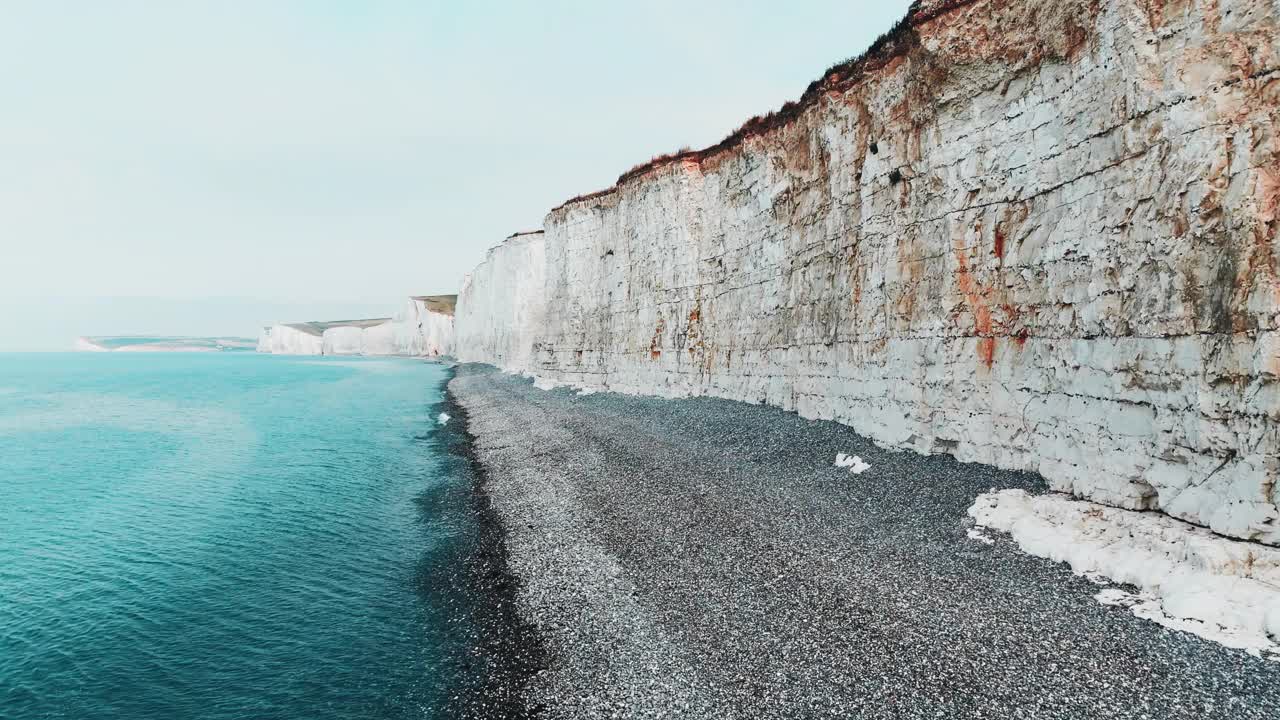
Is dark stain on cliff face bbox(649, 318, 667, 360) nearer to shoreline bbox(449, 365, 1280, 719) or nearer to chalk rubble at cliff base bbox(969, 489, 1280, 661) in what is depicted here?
shoreline bbox(449, 365, 1280, 719)

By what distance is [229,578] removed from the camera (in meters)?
13.7

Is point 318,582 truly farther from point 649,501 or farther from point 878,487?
point 878,487

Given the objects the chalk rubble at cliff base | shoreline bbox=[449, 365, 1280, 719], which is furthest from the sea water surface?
the chalk rubble at cliff base

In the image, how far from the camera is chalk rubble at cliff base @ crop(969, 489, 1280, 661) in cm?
764

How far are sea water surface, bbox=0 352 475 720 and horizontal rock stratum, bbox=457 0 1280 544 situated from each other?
12068 mm

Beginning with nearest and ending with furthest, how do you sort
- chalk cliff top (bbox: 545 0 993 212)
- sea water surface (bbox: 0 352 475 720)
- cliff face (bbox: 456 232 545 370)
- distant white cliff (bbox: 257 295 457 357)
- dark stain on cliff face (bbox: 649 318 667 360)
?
sea water surface (bbox: 0 352 475 720)
chalk cliff top (bbox: 545 0 993 212)
dark stain on cliff face (bbox: 649 318 667 360)
cliff face (bbox: 456 232 545 370)
distant white cliff (bbox: 257 295 457 357)

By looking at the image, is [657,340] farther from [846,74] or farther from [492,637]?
[492,637]

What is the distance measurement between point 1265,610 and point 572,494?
45.8 feet

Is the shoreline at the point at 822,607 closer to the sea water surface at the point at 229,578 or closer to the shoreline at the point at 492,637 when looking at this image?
the shoreline at the point at 492,637

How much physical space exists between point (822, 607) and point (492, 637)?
5.62 metres

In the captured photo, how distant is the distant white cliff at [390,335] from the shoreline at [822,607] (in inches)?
4295

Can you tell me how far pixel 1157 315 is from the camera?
33.2ft

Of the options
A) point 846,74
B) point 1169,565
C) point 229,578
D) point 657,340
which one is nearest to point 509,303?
Result: point 657,340

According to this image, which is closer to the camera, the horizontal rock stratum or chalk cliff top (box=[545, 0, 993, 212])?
the horizontal rock stratum
